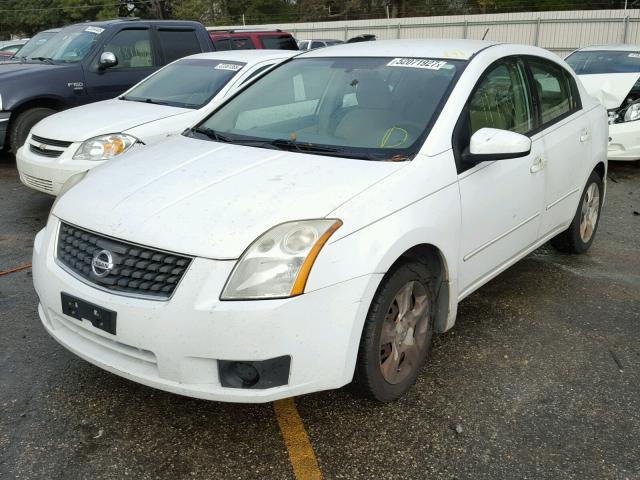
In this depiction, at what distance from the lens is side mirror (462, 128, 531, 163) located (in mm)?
3135

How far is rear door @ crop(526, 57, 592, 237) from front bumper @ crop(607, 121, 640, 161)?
364 cm

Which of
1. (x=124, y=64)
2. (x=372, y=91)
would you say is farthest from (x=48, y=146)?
(x=372, y=91)

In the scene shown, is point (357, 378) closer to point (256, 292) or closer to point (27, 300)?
point (256, 292)

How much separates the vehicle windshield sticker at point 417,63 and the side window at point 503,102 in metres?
0.27

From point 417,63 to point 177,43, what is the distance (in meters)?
5.89

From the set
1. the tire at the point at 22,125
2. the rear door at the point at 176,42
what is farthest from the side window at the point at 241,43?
the tire at the point at 22,125

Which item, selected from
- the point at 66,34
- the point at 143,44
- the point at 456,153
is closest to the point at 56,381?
the point at 456,153

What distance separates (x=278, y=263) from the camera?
8.05 feet

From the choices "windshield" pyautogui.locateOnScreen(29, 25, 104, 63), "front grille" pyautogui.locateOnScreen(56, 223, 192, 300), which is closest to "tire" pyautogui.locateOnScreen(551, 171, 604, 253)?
"front grille" pyautogui.locateOnScreen(56, 223, 192, 300)

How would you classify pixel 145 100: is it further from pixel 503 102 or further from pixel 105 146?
pixel 503 102

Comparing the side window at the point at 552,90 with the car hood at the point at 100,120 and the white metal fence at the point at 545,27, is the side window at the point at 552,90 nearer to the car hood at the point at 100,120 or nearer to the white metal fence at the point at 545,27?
the car hood at the point at 100,120

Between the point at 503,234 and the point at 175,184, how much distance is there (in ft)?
6.05

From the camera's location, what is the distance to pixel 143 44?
8414 millimetres

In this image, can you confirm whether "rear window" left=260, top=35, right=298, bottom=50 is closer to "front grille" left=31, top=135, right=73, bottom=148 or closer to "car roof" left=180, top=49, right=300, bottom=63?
"car roof" left=180, top=49, right=300, bottom=63
